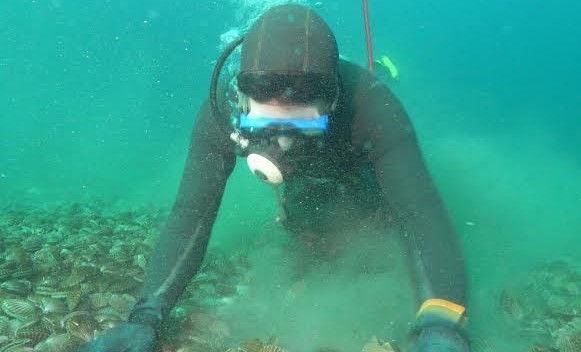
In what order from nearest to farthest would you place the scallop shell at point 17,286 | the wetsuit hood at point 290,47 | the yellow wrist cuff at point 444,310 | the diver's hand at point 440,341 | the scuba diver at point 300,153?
the diver's hand at point 440,341, the yellow wrist cuff at point 444,310, the scuba diver at point 300,153, the wetsuit hood at point 290,47, the scallop shell at point 17,286

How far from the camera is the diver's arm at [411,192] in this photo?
8.32 ft

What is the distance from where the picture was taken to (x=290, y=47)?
102 inches

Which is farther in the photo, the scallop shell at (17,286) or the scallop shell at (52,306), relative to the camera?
the scallop shell at (17,286)

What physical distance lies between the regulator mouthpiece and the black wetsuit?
465 millimetres

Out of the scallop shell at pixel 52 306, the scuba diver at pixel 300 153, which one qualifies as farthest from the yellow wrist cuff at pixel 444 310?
the scallop shell at pixel 52 306

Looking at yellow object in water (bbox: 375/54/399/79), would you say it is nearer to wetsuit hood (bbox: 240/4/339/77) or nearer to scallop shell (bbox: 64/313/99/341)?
wetsuit hood (bbox: 240/4/339/77)

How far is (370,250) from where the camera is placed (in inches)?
186

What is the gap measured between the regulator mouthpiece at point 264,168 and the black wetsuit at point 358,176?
465mm

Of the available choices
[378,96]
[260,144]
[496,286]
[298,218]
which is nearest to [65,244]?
[298,218]

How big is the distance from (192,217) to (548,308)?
13.1ft

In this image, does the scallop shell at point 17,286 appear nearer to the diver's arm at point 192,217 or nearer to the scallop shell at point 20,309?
the scallop shell at point 20,309

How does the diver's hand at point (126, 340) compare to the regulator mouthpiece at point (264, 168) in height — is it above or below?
below

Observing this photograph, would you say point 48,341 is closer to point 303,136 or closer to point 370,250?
point 303,136

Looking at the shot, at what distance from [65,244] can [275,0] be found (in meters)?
18.6
